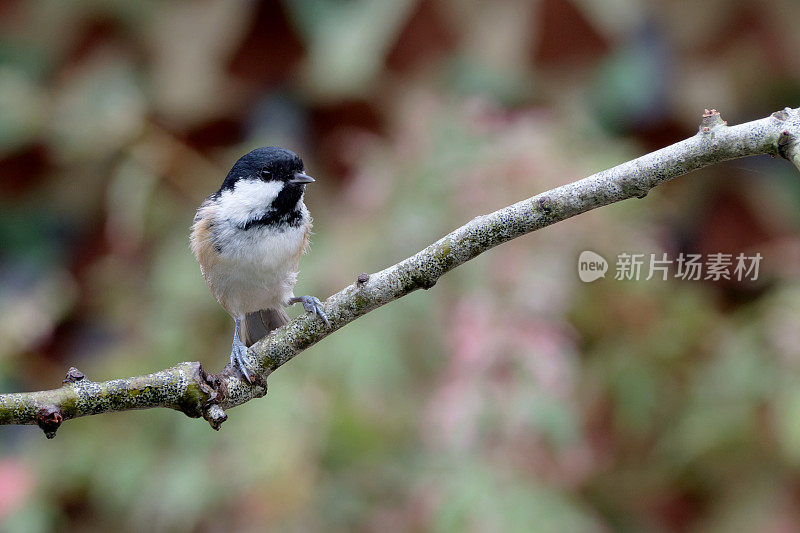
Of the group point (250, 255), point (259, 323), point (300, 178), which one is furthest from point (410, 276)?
point (259, 323)

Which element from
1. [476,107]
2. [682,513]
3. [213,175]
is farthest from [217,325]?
[682,513]

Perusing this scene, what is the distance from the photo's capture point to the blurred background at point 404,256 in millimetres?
2424

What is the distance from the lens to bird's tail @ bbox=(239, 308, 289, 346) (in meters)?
1.45

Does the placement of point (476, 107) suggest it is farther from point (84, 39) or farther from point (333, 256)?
point (84, 39)

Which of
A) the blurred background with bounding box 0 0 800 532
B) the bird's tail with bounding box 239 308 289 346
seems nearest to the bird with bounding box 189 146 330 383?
the bird's tail with bounding box 239 308 289 346

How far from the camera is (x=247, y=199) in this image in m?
1.25

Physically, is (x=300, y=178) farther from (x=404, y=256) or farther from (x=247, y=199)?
(x=404, y=256)

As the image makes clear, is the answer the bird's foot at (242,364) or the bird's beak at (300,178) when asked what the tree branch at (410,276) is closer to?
the bird's foot at (242,364)

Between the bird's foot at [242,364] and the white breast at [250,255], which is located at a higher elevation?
the white breast at [250,255]

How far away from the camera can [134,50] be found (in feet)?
11.6

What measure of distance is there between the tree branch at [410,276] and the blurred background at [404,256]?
1.52m

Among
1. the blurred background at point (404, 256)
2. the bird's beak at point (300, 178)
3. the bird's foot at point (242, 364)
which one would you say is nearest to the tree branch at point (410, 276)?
the bird's foot at point (242, 364)

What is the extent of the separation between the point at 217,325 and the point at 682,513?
1.79 m

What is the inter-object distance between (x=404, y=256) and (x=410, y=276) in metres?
1.71
